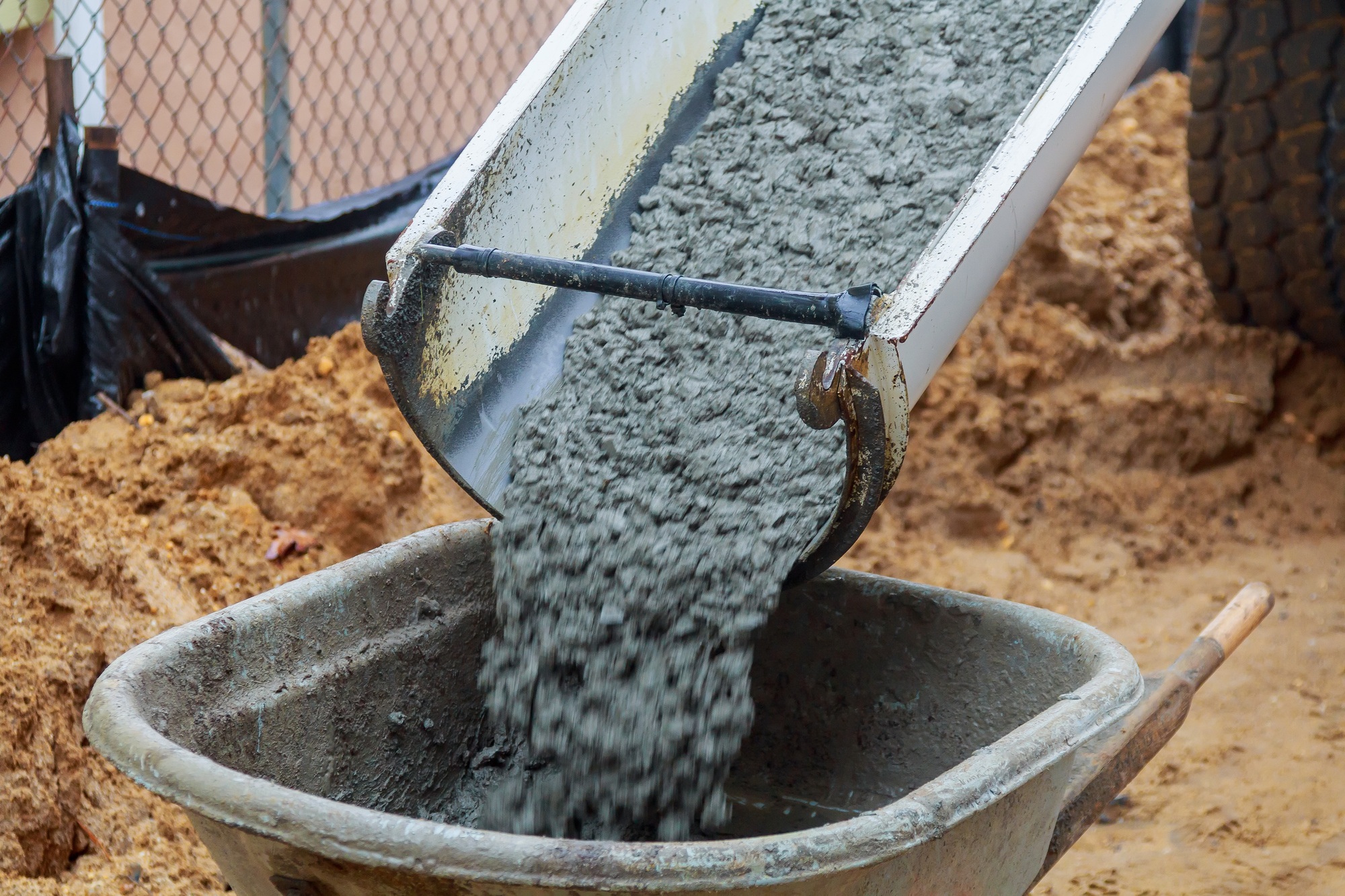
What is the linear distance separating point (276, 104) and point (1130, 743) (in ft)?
10.4

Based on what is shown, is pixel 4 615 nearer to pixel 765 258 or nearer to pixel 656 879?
pixel 765 258

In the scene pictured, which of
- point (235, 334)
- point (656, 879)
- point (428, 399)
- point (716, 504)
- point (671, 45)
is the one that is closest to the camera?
point (656, 879)

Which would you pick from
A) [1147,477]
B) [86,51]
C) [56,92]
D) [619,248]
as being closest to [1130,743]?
[619,248]

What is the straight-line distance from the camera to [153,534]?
8.63ft

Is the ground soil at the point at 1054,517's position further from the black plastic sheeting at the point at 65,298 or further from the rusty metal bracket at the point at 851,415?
the rusty metal bracket at the point at 851,415

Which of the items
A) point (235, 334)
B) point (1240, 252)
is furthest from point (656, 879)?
point (1240, 252)

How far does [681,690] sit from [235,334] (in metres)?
2.10

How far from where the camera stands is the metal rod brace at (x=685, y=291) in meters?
1.47

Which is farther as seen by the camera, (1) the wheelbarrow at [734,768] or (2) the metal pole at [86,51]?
(2) the metal pole at [86,51]

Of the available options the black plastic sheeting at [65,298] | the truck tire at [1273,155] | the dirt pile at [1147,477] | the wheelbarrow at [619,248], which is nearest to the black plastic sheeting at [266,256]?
the black plastic sheeting at [65,298]

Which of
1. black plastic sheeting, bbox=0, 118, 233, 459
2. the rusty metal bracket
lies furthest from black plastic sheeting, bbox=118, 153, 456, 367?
the rusty metal bracket

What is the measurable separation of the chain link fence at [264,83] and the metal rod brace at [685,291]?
6.05ft

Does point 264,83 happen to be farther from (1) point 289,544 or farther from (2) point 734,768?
(2) point 734,768

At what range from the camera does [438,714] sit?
5.99 ft
